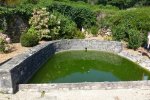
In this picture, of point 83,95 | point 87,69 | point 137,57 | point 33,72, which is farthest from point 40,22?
point 83,95

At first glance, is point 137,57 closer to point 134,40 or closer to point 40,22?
point 134,40

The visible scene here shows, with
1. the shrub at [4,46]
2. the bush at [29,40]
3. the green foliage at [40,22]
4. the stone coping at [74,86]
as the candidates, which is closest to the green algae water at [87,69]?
the bush at [29,40]

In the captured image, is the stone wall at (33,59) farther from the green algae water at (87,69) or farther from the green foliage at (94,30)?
the green foliage at (94,30)

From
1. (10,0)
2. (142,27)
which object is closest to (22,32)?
(10,0)

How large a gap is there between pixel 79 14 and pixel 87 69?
11.6 meters

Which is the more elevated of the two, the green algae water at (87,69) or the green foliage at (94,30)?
the green foliage at (94,30)

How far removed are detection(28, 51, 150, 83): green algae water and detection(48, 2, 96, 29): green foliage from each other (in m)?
6.93

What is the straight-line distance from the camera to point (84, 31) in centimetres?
3127

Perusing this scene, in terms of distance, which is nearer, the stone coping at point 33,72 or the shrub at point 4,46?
the stone coping at point 33,72

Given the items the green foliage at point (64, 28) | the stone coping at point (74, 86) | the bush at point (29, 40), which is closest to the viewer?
the stone coping at point (74, 86)

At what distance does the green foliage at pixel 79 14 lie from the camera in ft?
101

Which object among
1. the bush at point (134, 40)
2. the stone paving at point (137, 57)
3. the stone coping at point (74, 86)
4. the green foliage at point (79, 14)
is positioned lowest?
the stone paving at point (137, 57)

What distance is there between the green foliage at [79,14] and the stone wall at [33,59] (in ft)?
20.0

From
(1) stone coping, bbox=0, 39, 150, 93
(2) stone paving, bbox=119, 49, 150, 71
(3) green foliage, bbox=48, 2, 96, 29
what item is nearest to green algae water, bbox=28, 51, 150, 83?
(2) stone paving, bbox=119, 49, 150, 71
